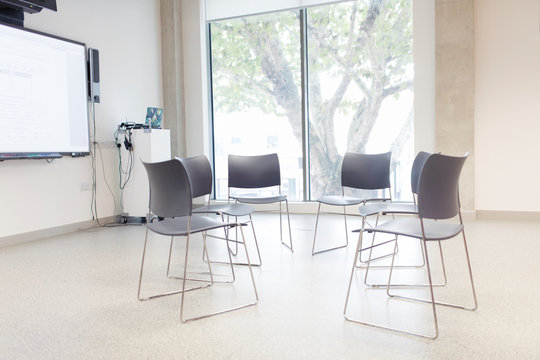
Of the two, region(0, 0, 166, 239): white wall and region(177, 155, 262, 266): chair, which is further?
region(0, 0, 166, 239): white wall

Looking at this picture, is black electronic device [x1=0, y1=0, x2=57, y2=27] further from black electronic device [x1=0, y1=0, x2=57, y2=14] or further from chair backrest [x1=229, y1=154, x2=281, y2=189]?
chair backrest [x1=229, y1=154, x2=281, y2=189]

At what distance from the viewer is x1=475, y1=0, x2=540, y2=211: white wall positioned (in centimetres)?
508

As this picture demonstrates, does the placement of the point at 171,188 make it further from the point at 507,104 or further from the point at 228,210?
the point at 507,104

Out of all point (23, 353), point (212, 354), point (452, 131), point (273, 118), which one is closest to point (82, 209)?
point (273, 118)

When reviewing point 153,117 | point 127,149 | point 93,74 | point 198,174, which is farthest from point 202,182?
point 93,74

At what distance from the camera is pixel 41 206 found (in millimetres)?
4668

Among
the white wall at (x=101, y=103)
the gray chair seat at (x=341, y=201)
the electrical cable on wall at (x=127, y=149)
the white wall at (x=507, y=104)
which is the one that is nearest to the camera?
the gray chair seat at (x=341, y=201)

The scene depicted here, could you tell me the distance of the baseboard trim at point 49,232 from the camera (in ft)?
14.3

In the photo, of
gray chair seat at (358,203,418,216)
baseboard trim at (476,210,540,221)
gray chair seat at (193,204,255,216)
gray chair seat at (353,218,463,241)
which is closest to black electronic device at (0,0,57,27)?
gray chair seat at (193,204,255,216)

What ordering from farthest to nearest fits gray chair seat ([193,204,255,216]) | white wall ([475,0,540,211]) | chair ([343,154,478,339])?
white wall ([475,0,540,211])
gray chair seat ([193,204,255,216])
chair ([343,154,478,339])

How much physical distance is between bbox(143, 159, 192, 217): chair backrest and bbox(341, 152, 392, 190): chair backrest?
6.60ft

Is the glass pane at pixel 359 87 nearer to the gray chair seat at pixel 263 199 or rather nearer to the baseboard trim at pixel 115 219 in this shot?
the baseboard trim at pixel 115 219

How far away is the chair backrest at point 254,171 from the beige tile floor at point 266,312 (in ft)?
2.20

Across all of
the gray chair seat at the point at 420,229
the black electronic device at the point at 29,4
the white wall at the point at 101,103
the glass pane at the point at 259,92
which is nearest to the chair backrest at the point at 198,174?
the gray chair seat at the point at 420,229
